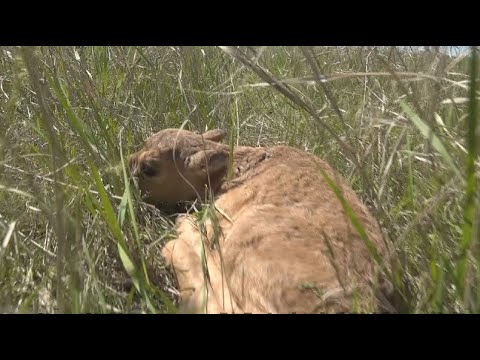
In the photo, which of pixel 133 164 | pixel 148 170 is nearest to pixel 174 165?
pixel 148 170

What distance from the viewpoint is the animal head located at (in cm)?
330

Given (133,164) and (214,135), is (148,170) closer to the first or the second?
(133,164)

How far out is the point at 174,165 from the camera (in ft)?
11.1

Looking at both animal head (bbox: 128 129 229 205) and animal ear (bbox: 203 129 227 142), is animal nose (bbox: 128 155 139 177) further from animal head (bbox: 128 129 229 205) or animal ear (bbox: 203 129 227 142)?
animal ear (bbox: 203 129 227 142)

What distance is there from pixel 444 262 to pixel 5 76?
9.95ft

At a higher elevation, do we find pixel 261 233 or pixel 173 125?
pixel 173 125

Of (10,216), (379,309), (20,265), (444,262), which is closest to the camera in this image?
(444,262)

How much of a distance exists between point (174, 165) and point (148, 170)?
7.2 inches

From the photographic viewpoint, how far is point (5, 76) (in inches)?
133

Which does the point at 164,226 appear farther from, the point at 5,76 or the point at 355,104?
the point at 355,104

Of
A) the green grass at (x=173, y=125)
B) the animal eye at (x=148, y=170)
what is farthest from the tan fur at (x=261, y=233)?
the green grass at (x=173, y=125)

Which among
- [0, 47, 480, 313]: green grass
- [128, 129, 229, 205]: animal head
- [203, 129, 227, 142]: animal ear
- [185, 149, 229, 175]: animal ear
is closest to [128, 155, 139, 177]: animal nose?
[128, 129, 229, 205]: animal head

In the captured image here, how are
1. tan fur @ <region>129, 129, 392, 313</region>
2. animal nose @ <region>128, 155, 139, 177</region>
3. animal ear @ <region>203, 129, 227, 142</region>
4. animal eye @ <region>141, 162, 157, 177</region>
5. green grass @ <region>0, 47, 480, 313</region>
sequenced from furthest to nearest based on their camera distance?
animal ear @ <region>203, 129, 227, 142</region> → animal eye @ <region>141, 162, 157, 177</region> → animal nose @ <region>128, 155, 139, 177</region> → tan fur @ <region>129, 129, 392, 313</region> → green grass @ <region>0, 47, 480, 313</region>
